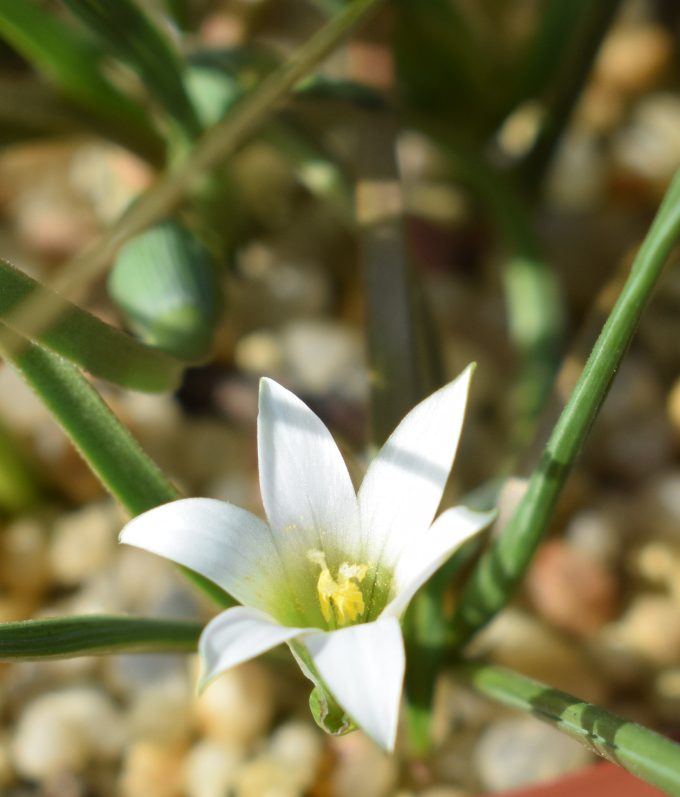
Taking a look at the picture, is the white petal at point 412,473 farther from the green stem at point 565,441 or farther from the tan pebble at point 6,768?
the tan pebble at point 6,768

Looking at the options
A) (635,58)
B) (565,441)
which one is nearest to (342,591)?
(565,441)

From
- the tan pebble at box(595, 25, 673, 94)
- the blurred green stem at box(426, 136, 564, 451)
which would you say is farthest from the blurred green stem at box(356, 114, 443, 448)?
the tan pebble at box(595, 25, 673, 94)

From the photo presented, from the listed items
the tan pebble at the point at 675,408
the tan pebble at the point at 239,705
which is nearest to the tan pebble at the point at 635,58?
the tan pebble at the point at 675,408

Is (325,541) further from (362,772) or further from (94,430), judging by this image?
(362,772)

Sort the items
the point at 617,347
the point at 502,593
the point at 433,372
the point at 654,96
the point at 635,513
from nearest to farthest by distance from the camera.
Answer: the point at 617,347 → the point at 502,593 → the point at 433,372 → the point at 635,513 → the point at 654,96

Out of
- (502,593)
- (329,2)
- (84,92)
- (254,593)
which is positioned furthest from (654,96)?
(254,593)

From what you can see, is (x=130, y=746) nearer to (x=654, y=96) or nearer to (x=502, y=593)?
(x=502, y=593)
